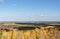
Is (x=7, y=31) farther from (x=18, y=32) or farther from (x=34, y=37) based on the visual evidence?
(x=34, y=37)

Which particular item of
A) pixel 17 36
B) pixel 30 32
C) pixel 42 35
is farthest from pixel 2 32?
pixel 42 35

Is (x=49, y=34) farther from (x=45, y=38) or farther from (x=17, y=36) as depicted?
(x=17, y=36)

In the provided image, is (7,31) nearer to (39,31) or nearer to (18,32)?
(18,32)

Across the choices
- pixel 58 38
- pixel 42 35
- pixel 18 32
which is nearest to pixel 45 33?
pixel 42 35

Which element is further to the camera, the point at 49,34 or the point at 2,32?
the point at 49,34

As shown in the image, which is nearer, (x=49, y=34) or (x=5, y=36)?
(x=5, y=36)

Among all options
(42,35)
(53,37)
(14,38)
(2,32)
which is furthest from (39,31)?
(2,32)
